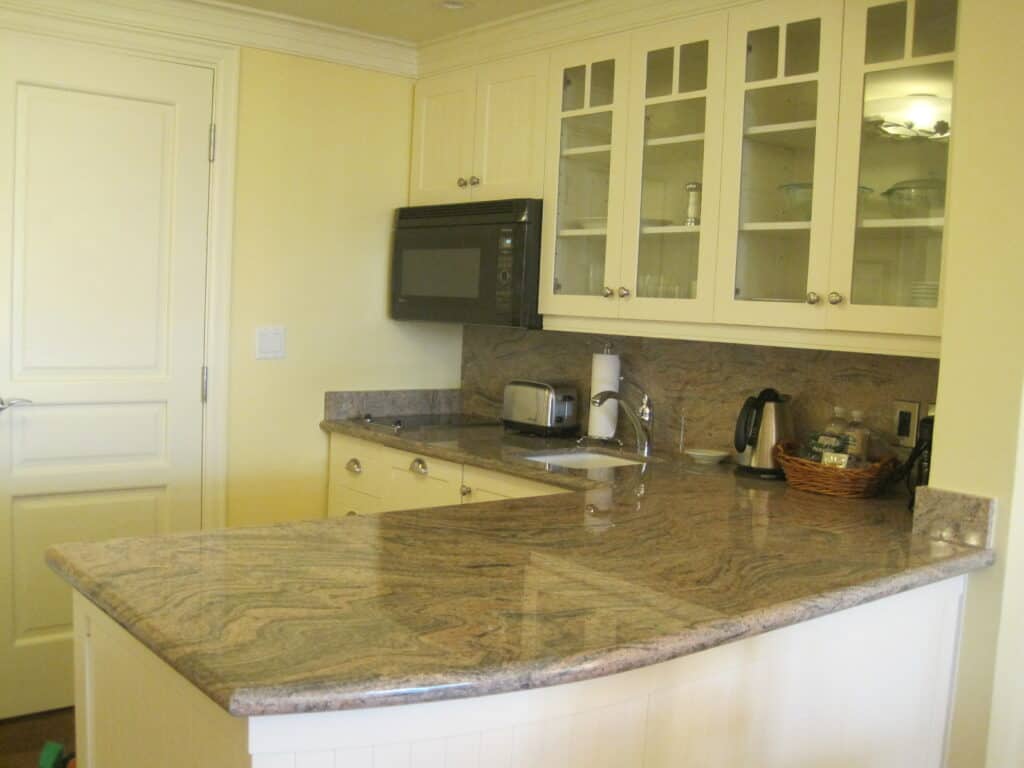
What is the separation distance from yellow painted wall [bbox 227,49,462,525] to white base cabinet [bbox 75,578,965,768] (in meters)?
1.81

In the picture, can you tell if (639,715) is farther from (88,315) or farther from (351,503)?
(88,315)

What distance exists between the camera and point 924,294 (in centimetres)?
226

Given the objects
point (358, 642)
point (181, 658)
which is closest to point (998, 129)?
point (358, 642)

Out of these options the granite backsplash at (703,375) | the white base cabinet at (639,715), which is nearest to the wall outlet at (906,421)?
the granite backsplash at (703,375)

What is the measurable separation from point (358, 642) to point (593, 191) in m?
2.01

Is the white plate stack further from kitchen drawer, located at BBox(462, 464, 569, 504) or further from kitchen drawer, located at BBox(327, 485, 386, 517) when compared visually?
kitchen drawer, located at BBox(327, 485, 386, 517)

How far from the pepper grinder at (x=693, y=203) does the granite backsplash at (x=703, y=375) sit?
46 centimetres

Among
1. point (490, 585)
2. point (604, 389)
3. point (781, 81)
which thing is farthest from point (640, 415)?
point (490, 585)

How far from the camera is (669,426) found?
319 cm

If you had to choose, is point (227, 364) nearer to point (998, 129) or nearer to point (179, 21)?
point (179, 21)

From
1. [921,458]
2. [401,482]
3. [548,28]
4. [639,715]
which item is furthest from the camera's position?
[401,482]

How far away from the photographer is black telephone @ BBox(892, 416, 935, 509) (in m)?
2.33

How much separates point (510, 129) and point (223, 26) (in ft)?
3.26

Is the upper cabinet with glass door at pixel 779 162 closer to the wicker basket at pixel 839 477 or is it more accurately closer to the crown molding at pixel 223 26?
the wicker basket at pixel 839 477
